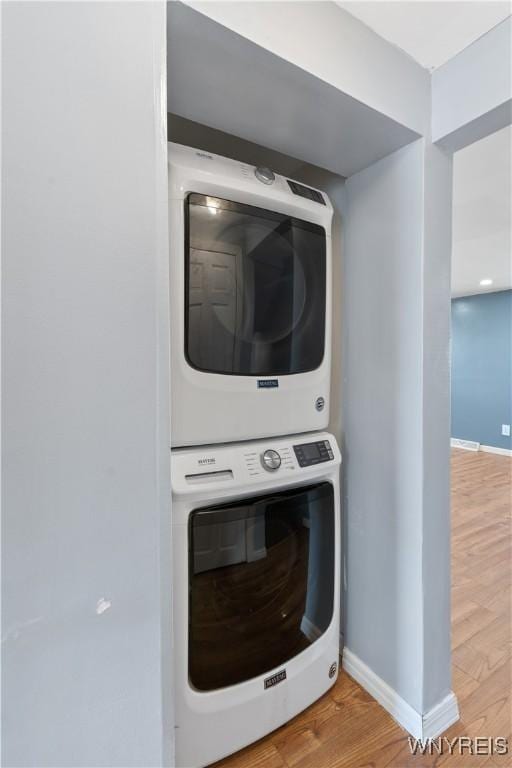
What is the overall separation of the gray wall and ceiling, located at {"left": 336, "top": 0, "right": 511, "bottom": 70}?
240 mm

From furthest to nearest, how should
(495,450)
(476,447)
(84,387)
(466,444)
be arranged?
(466,444) < (476,447) < (495,450) < (84,387)

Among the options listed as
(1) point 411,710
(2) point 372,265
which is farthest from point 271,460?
(1) point 411,710

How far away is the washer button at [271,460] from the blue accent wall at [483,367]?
16.8ft

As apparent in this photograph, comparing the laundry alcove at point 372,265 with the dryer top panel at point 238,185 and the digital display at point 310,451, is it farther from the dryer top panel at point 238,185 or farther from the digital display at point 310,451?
the digital display at point 310,451

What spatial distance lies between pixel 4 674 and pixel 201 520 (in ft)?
1.56

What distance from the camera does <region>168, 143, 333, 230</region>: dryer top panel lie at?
3.10 ft

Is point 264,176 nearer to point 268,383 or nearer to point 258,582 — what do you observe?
point 268,383

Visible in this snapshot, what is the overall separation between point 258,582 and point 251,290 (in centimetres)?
90

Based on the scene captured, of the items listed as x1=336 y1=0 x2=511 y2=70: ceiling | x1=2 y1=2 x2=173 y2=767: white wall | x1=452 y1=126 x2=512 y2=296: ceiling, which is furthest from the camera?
x1=452 y1=126 x2=512 y2=296: ceiling

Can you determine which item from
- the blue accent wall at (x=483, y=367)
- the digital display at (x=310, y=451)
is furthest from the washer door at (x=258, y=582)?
the blue accent wall at (x=483, y=367)

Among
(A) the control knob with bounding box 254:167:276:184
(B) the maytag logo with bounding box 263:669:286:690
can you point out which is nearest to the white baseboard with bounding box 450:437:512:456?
(B) the maytag logo with bounding box 263:669:286:690

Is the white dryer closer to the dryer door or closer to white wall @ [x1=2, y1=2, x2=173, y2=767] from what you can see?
the dryer door

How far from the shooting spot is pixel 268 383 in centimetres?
110

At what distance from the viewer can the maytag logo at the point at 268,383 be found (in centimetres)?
108
